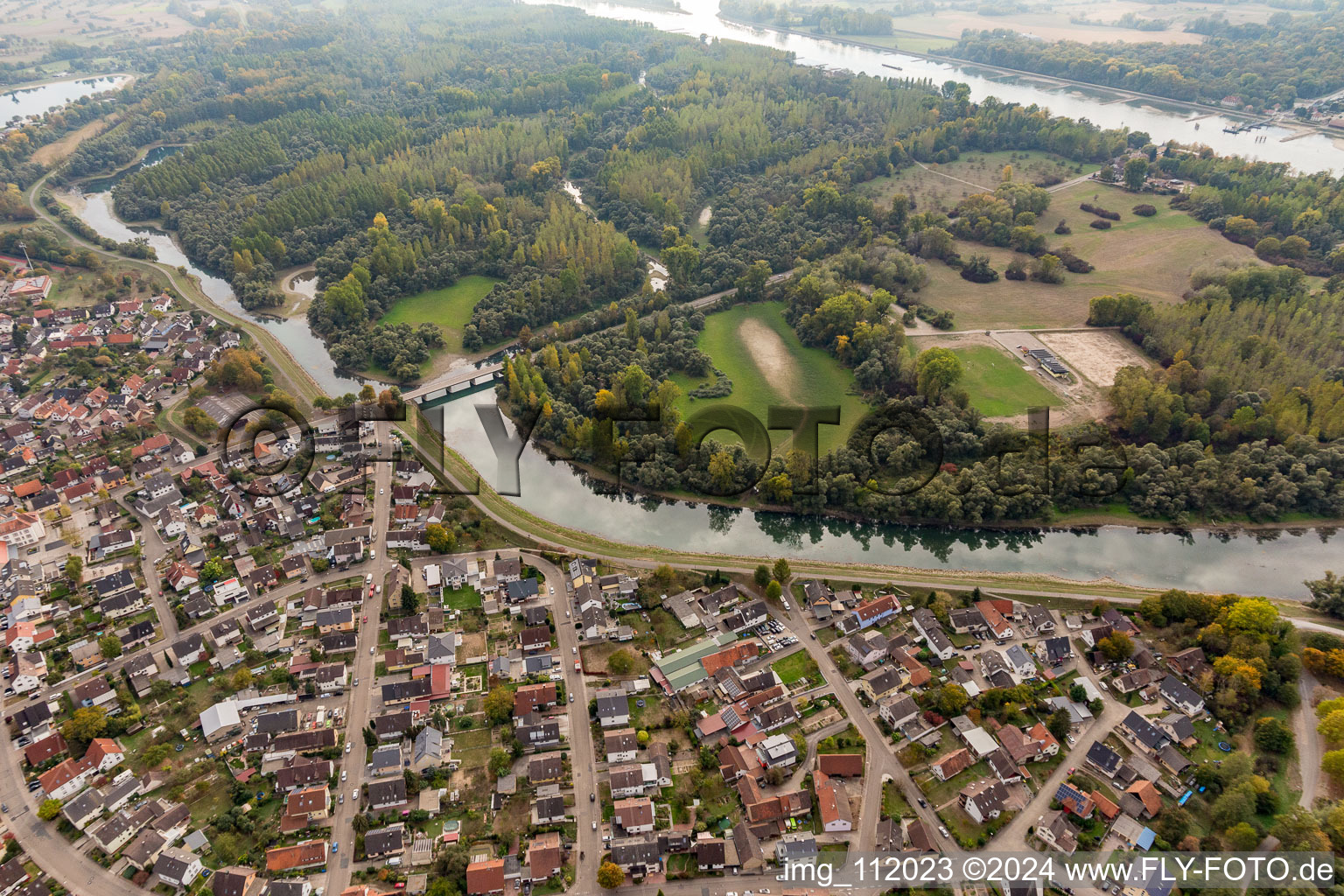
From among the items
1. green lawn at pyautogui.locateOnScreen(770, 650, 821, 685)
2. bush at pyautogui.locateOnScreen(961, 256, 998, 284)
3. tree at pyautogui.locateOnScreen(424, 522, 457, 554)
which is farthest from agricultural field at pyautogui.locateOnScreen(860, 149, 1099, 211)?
tree at pyautogui.locateOnScreen(424, 522, 457, 554)

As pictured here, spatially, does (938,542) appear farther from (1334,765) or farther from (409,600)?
(409,600)

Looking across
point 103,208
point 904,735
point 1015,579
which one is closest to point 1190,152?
point 1015,579

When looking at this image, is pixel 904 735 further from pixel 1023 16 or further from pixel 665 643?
pixel 1023 16

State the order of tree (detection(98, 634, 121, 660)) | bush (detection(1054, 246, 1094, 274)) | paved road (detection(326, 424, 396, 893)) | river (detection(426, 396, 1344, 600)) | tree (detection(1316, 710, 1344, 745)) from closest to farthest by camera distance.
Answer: paved road (detection(326, 424, 396, 893))
tree (detection(1316, 710, 1344, 745))
tree (detection(98, 634, 121, 660))
river (detection(426, 396, 1344, 600))
bush (detection(1054, 246, 1094, 274))

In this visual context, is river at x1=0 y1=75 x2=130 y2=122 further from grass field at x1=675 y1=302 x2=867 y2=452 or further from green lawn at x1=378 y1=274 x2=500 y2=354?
grass field at x1=675 y1=302 x2=867 y2=452

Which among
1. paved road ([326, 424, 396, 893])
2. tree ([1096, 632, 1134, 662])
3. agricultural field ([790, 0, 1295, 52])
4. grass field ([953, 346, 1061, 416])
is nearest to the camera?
paved road ([326, 424, 396, 893])

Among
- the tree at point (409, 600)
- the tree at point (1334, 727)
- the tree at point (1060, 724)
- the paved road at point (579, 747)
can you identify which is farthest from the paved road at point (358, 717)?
the tree at point (1334, 727)

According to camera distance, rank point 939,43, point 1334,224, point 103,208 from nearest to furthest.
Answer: point 1334,224 < point 103,208 < point 939,43
